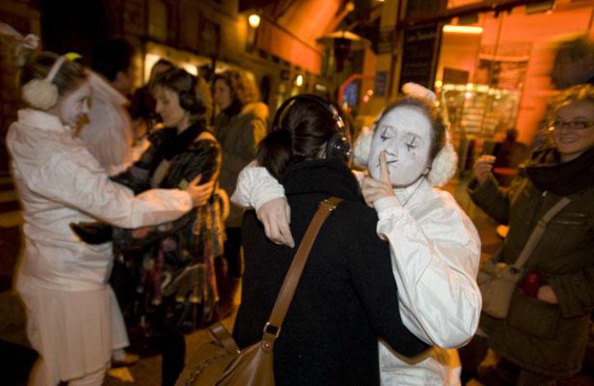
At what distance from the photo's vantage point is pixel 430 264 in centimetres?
99

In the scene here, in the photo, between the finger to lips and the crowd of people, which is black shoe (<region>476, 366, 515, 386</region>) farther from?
the finger to lips

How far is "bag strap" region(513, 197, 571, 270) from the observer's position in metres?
2.15

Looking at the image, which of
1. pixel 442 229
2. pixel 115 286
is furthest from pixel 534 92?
pixel 115 286

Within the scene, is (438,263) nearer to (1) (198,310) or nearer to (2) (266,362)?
(2) (266,362)

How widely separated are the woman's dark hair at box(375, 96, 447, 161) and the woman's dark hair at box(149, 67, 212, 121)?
4.53ft

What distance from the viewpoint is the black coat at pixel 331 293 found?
1.02 m

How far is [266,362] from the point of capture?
1.04 m

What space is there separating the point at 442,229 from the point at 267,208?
2.07 ft

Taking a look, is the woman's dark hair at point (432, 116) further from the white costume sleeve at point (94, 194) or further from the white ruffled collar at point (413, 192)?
the white costume sleeve at point (94, 194)

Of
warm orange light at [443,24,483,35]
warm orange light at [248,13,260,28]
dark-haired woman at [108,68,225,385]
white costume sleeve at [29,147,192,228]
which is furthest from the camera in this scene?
warm orange light at [248,13,260,28]

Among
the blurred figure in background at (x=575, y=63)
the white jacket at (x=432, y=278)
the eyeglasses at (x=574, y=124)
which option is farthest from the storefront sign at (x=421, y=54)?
the white jacket at (x=432, y=278)

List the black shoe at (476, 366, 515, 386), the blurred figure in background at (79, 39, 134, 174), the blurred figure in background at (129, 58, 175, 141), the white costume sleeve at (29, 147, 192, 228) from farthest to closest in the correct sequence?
the blurred figure in background at (129, 58, 175, 141) → the black shoe at (476, 366, 515, 386) → the blurred figure in background at (79, 39, 134, 174) → the white costume sleeve at (29, 147, 192, 228)

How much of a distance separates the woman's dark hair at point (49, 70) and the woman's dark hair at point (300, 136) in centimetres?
128

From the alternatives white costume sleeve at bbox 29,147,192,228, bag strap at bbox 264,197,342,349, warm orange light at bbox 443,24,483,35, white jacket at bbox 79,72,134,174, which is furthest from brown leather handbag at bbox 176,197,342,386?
warm orange light at bbox 443,24,483,35
